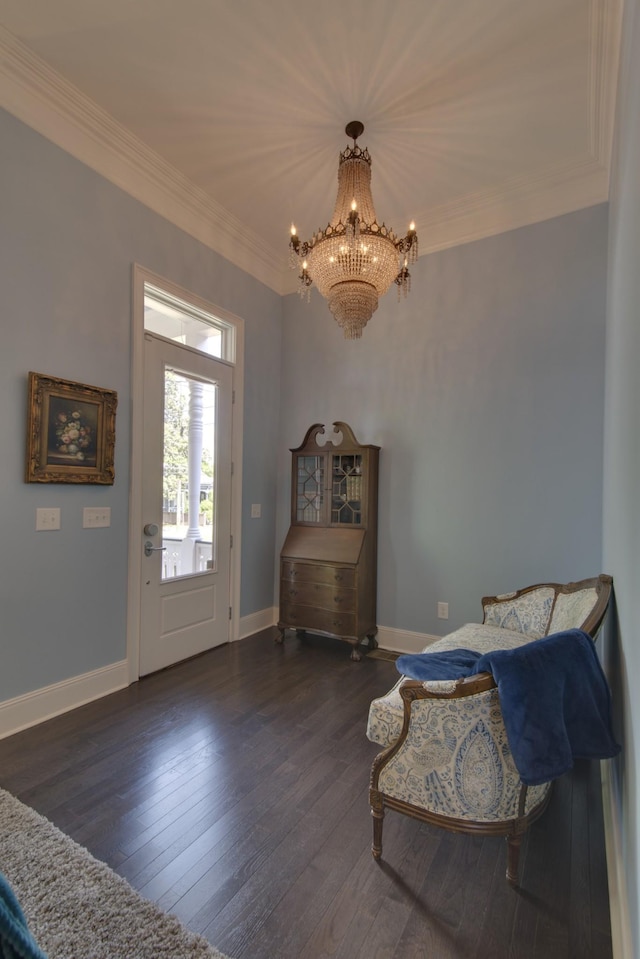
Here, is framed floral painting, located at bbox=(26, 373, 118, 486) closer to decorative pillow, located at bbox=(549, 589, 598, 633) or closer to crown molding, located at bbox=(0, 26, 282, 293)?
crown molding, located at bbox=(0, 26, 282, 293)

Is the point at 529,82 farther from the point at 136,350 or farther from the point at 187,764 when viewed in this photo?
the point at 187,764

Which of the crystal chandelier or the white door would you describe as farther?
the white door

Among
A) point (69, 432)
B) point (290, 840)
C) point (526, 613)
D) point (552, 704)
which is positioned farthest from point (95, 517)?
point (526, 613)

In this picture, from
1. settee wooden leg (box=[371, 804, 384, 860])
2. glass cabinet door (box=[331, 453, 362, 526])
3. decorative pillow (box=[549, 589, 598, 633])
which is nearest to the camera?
settee wooden leg (box=[371, 804, 384, 860])

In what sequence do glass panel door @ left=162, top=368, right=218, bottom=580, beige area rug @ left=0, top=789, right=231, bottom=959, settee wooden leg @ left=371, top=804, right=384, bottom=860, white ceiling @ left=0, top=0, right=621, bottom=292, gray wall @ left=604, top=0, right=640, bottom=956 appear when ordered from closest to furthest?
1. gray wall @ left=604, top=0, right=640, bottom=956
2. beige area rug @ left=0, top=789, right=231, bottom=959
3. settee wooden leg @ left=371, top=804, right=384, bottom=860
4. white ceiling @ left=0, top=0, right=621, bottom=292
5. glass panel door @ left=162, top=368, right=218, bottom=580

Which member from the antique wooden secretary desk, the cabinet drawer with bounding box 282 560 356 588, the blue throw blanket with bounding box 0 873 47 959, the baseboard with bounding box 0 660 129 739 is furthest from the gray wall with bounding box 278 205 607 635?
the blue throw blanket with bounding box 0 873 47 959

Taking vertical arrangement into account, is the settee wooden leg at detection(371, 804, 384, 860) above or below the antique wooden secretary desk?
below

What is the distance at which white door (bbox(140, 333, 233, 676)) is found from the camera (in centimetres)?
315

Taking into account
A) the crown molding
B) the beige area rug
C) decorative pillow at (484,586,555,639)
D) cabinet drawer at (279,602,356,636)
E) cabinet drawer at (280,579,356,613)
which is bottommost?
the beige area rug

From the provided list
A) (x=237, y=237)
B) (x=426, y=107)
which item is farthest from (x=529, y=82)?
(x=237, y=237)

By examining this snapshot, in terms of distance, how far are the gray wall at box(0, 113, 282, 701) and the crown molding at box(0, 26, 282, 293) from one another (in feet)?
0.28

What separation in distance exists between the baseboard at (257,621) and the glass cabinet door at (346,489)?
3.89ft

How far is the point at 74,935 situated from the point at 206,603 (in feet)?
7.75

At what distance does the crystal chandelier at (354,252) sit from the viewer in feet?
7.57
